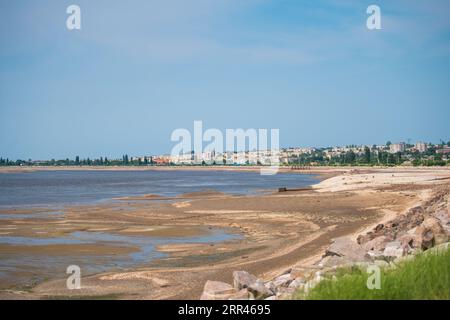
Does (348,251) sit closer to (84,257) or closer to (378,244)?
(378,244)

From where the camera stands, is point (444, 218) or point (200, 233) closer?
point (444, 218)

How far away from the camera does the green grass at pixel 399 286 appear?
23.4ft

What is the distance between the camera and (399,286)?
734cm

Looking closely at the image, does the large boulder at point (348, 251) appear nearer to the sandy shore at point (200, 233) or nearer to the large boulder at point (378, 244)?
the large boulder at point (378, 244)

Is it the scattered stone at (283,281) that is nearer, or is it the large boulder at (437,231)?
the scattered stone at (283,281)

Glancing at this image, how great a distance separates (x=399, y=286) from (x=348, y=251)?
12.8 feet

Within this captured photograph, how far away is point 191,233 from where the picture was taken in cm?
2128

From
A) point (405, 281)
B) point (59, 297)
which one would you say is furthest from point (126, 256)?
point (405, 281)

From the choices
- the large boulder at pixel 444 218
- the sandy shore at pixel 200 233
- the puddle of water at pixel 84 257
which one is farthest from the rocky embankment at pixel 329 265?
the puddle of water at pixel 84 257

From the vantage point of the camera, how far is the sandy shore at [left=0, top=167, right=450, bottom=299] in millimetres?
12172

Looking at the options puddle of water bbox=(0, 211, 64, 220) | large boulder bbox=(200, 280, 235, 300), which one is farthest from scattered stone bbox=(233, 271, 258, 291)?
puddle of water bbox=(0, 211, 64, 220)

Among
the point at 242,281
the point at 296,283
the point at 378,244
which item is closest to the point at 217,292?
the point at 242,281

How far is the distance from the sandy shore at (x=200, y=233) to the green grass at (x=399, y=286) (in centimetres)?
395
